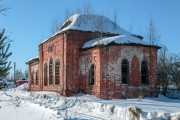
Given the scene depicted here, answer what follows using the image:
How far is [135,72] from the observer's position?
21.8 metres

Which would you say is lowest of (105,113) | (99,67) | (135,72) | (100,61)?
(105,113)

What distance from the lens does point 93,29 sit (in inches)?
995

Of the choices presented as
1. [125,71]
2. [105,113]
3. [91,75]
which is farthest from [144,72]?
[105,113]

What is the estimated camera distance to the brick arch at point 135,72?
21.7 m

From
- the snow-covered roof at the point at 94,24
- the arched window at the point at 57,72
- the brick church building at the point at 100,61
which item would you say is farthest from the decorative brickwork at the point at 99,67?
the snow-covered roof at the point at 94,24

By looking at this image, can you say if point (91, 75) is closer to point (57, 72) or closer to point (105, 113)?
point (57, 72)

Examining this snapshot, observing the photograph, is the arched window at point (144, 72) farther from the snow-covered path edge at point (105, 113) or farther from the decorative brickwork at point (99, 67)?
the snow-covered path edge at point (105, 113)

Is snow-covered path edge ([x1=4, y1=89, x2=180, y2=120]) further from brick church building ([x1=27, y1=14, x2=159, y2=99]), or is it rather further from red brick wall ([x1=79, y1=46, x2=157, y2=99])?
brick church building ([x1=27, y1=14, x2=159, y2=99])

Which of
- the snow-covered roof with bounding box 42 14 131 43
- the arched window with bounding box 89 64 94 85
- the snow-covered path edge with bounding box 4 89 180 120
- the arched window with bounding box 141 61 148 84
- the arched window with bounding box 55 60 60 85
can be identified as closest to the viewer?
the snow-covered path edge with bounding box 4 89 180 120

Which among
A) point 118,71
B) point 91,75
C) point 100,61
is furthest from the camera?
point 91,75

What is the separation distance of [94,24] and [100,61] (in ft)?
19.5

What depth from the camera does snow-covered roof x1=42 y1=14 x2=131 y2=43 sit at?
25.2 metres

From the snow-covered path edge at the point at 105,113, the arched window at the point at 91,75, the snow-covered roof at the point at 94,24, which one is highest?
the snow-covered roof at the point at 94,24

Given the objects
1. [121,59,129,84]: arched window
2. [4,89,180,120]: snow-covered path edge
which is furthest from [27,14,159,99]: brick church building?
[4,89,180,120]: snow-covered path edge
